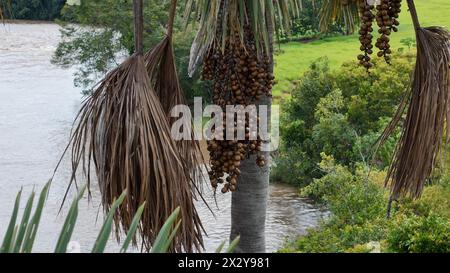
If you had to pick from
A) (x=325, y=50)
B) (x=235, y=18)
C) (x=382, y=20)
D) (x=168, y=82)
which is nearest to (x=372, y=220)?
(x=382, y=20)

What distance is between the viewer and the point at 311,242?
27.9ft

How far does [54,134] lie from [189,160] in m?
15.2

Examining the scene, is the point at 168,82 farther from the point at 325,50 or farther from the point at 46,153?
the point at 325,50

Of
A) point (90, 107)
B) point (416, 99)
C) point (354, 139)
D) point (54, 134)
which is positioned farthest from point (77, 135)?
point (54, 134)

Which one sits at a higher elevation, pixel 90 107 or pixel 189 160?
pixel 90 107

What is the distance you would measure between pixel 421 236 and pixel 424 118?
9.86ft

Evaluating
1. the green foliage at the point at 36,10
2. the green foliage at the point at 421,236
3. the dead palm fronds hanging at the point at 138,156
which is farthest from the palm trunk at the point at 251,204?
the green foliage at the point at 36,10

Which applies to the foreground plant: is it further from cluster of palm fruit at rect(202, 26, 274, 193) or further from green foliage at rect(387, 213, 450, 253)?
green foliage at rect(387, 213, 450, 253)

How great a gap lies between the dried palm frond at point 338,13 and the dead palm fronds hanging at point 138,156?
1.64 m

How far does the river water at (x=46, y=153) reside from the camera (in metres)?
12.0

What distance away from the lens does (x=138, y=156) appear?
3104 millimetres

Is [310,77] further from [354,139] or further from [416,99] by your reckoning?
[416,99]

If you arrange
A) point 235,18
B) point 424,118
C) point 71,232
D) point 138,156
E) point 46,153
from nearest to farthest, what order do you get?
point 71,232 < point 138,156 < point 235,18 < point 424,118 < point 46,153
